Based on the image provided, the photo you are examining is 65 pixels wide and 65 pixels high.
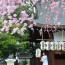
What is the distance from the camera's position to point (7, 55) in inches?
598

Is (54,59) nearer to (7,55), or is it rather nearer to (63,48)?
(63,48)

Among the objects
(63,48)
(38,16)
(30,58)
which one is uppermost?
(38,16)

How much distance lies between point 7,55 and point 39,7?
2822 millimetres

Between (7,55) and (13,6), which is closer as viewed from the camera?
(13,6)

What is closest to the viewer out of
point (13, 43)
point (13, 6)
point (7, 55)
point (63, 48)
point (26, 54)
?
point (13, 6)

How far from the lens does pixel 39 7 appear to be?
48.9 feet

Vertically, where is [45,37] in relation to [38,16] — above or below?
below

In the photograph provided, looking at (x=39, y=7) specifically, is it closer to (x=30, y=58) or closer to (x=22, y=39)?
(x=22, y=39)

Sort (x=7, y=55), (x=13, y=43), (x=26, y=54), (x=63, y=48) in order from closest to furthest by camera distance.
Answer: (x=63, y=48)
(x=13, y=43)
(x=7, y=55)
(x=26, y=54)

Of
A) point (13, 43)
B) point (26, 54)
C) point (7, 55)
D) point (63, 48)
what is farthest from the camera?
point (26, 54)

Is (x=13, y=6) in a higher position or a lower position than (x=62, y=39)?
higher

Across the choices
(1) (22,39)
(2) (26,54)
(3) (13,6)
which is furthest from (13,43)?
(3) (13,6)

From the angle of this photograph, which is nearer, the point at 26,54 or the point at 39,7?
the point at 39,7

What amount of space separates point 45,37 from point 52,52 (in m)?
1.60
